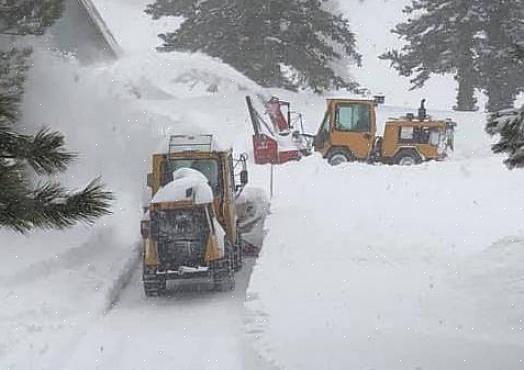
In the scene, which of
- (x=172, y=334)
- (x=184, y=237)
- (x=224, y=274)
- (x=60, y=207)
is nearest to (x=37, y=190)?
(x=60, y=207)

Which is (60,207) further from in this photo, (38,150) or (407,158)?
(407,158)

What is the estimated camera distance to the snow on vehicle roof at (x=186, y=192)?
12.6m

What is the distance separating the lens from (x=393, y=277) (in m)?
11.7

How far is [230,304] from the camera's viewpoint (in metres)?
12.5

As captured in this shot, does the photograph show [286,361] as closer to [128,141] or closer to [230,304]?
[230,304]

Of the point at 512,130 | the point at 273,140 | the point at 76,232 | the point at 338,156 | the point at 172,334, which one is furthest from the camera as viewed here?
the point at 338,156

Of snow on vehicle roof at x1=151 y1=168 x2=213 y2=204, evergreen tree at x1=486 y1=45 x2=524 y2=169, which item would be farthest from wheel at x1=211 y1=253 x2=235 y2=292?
evergreen tree at x1=486 y1=45 x2=524 y2=169

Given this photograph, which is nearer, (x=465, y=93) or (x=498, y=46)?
(x=498, y=46)

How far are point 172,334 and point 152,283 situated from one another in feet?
6.35

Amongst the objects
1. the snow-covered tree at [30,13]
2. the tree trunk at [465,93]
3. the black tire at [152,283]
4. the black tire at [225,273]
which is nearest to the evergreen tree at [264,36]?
the tree trunk at [465,93]

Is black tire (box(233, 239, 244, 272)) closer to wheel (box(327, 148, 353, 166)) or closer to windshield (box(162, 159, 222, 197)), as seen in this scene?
windshield (box(162, 159, 222, 197))

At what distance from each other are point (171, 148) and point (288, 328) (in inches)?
223

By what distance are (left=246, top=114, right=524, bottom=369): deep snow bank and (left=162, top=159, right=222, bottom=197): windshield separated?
53.6 inches

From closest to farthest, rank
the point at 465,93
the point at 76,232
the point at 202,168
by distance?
the point at 202,168
the point at 76,232
the point at 465,93
